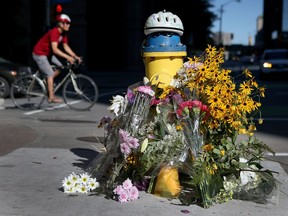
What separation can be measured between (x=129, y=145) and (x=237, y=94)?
1081 mm

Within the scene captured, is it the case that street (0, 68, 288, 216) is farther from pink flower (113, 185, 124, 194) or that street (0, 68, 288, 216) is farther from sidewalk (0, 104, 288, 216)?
pink flower (113, 185, 124, 194)

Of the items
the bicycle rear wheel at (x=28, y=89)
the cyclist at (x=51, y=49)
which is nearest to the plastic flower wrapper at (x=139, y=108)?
the cyclist at (x=51, y=49)

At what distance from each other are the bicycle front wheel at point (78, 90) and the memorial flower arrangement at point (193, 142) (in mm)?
6613

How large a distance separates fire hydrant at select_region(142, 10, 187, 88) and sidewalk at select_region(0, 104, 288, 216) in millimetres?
1294

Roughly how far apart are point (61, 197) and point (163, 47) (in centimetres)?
181

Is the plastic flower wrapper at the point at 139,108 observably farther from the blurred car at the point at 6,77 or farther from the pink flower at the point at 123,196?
the blurred car at the point at 6,77

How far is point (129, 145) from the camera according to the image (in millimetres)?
5062

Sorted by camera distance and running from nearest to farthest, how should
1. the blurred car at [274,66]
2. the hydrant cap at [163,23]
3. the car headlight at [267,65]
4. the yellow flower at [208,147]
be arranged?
the yellow flower at [208,147]
the hydrant cap at [163,23]
the blurred car at [274,66]
the car headlight at [267,65]

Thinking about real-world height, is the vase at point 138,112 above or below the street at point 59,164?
above

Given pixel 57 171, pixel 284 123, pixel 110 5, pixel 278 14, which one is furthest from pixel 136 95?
pixel 278 14

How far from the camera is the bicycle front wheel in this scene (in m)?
11.8

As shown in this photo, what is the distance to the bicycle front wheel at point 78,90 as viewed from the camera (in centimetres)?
1184

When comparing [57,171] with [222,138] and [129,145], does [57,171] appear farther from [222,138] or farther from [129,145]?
[222,138]

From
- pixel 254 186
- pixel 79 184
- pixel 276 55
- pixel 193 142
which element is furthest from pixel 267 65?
pixel 79 184
